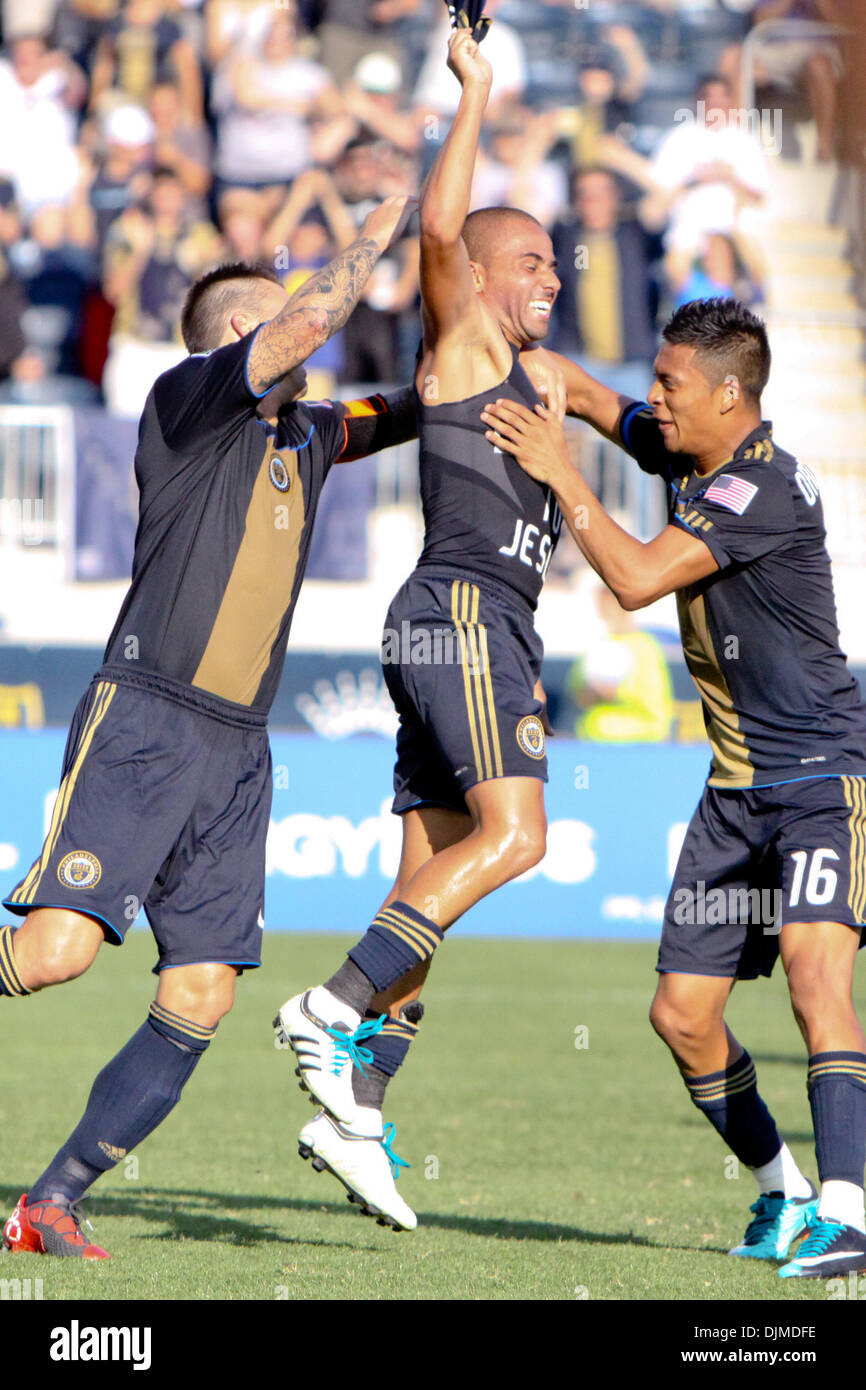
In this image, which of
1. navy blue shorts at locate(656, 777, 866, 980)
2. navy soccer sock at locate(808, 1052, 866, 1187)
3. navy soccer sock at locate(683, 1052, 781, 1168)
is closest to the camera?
navy soccer sock at locate(808, 1052, 866, 1187)

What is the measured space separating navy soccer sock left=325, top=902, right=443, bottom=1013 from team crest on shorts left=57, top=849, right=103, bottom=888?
66 centimetres

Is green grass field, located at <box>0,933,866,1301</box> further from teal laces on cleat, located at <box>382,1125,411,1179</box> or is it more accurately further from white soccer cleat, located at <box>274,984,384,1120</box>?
white soccer cleat, located at <box>274,984,384,1120</box>

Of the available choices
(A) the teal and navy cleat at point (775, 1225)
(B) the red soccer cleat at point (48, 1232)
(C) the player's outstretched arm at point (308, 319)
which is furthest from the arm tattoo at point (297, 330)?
(A) the teal and navy cleat at point (775, 1225)

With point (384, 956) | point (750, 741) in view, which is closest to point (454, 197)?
point (750, 741)

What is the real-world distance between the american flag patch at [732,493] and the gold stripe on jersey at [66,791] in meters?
1.74

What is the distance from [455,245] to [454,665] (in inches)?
42.9

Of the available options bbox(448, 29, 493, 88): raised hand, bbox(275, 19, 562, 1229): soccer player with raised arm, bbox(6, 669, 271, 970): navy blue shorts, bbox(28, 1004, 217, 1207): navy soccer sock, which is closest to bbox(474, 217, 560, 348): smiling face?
bbox(275, 19, 562, 1229): soccer player with raised arm

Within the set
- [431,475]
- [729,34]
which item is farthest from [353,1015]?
[729,34]

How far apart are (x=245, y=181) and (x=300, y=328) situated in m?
12.2

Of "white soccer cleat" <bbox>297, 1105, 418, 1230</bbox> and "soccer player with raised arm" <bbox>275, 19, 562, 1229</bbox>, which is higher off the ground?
"soccer player with raised arm" <bbox>275, 19, 562, 1229</bbox>

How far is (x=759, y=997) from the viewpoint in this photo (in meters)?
11.6

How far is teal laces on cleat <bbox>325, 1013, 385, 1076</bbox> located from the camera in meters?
4.59

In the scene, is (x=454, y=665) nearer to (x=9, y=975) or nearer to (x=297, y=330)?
(x=297, y=330)

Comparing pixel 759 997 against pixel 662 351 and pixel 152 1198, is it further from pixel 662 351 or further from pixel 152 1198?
pixel 662 351
